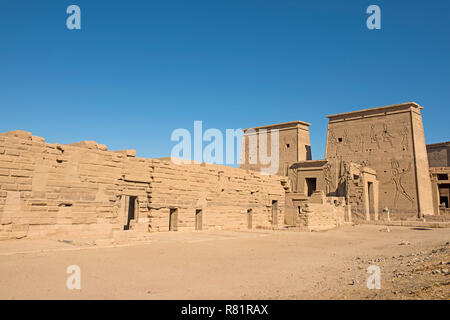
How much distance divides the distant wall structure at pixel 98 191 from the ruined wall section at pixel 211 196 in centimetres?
4

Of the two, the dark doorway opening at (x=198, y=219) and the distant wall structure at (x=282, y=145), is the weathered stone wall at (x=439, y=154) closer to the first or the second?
the distant wall structure at (x=282, y=145)

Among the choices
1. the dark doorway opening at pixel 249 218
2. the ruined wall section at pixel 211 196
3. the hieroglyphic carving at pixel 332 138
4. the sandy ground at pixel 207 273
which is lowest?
the sandy ground at pixel 207 273

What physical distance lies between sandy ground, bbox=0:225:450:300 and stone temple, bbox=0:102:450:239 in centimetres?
191

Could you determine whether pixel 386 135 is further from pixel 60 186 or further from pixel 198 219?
pixel 60 186

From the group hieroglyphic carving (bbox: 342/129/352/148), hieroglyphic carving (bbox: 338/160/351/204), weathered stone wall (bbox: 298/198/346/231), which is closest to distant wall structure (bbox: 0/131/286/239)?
weathered stone wall (bbox: 298/198/346/231)

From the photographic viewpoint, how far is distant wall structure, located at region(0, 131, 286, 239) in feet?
34.2

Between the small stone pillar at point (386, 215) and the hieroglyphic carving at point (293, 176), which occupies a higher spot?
the hieroglyphic carving at point (293, 176)

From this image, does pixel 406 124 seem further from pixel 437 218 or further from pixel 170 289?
pixel 170 289

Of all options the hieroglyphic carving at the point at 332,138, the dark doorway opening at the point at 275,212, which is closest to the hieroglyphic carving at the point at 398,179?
the hieroglyphic carving at the point at 332,138

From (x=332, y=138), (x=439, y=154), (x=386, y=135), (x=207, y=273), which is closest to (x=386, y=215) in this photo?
(x=386, y=135)

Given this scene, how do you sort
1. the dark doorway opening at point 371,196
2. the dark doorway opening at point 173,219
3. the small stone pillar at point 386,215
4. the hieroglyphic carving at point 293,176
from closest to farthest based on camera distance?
the dark doorway opening at point 173,219 < the small stone pillar at point 386,215 < the dark doorway opening at point 371,196 < the hieroglyphic carving at point 293,176

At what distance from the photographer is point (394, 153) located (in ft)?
89.6

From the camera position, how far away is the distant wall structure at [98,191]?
1042cm

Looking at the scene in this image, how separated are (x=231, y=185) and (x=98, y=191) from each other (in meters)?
7.55
